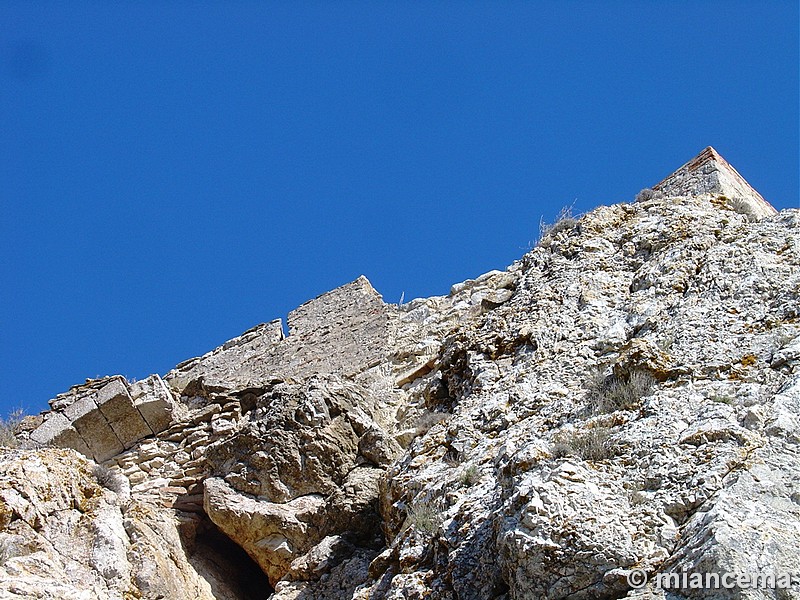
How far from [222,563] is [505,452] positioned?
3564 millimetres

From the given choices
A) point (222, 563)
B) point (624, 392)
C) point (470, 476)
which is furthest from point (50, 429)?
point (624, 392)

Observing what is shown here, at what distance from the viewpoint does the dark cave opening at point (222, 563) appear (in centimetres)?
837

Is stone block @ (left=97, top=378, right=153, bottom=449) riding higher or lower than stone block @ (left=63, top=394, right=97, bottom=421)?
lower

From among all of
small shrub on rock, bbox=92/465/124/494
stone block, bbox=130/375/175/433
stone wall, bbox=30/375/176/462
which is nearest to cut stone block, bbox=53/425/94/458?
stone wall, bbox=30/375/176/462

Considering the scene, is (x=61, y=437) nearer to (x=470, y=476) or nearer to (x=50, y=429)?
(x=50, y=429)

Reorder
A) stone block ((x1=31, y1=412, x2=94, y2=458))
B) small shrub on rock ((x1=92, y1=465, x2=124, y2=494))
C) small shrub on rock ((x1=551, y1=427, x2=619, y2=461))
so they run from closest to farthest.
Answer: small shrub on rock ((x1=551, y1=427, x2=619, y2=461)) → small shrub on rock ((x1=92, y1=465, x2=124, y2=494)) → stone block ((x1=31, y1=412, x2=94, y2=458))

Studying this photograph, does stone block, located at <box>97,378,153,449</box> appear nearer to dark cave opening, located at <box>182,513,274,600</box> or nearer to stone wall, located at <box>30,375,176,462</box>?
stone wall, located at <box>30,375,176,462</box>

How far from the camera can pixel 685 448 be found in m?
5.30

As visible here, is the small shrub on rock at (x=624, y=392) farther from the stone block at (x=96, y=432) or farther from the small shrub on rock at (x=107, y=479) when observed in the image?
the stone block at (x=96, y=432)

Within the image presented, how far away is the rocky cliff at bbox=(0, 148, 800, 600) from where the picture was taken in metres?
4.85

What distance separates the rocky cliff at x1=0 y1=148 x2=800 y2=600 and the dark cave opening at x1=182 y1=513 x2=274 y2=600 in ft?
0.07

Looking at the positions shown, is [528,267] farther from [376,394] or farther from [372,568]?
[372,568]

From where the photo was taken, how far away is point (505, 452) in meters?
6.21

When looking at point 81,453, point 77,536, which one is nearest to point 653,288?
point 77,536
